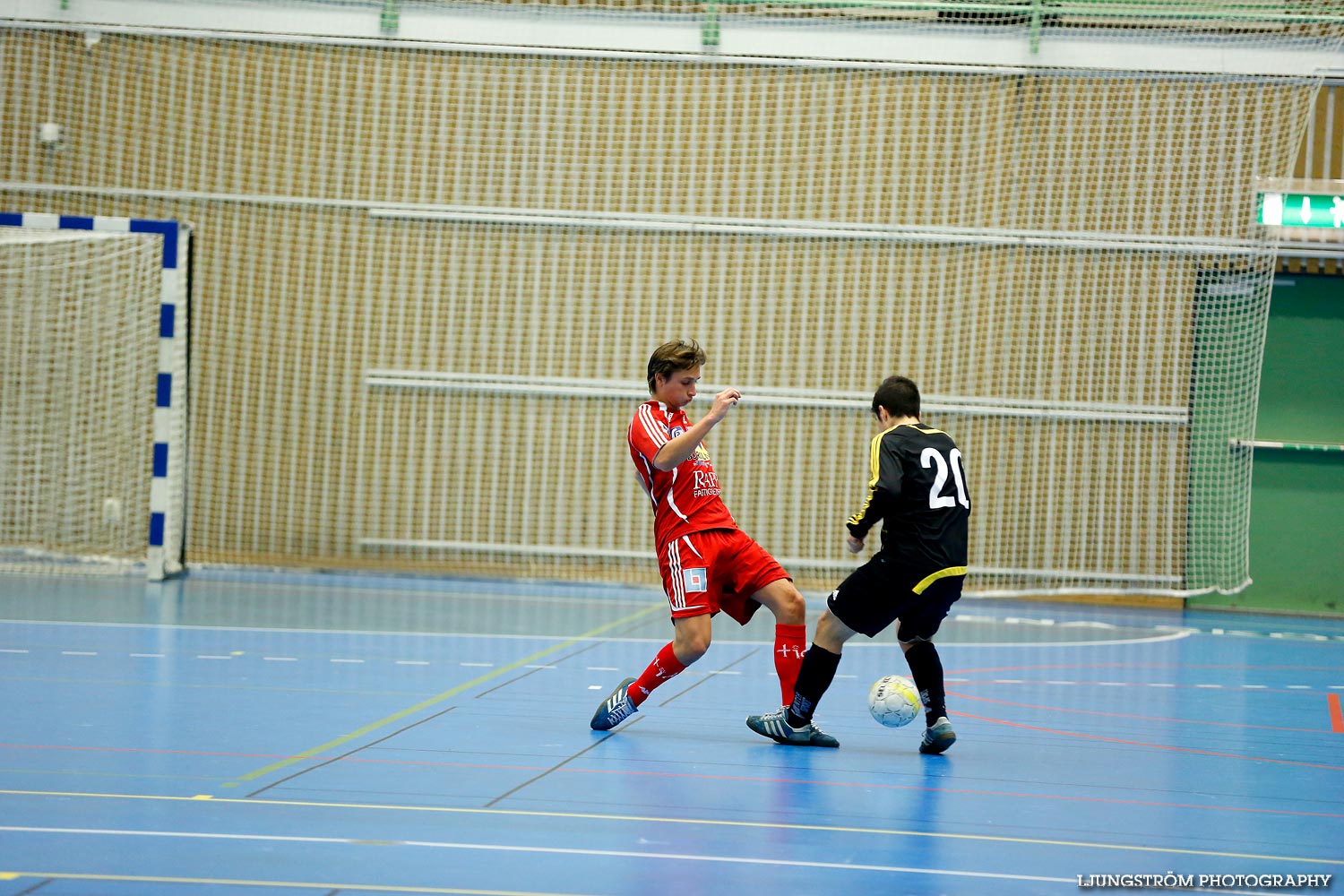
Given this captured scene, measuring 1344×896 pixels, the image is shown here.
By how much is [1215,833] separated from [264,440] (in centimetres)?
1072

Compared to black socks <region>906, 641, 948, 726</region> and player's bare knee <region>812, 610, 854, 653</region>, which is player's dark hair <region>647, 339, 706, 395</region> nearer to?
player's bare knee <region>812, 610, 854, 653</region>

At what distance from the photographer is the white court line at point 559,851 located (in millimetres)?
3779

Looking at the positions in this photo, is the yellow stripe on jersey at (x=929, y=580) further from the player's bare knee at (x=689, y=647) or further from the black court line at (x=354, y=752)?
the black court line at (x=354, y=752)

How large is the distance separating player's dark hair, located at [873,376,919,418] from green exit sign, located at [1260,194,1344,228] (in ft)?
26.6

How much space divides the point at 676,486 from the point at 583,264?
7666 millimetres

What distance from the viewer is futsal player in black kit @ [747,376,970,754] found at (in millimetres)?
5398

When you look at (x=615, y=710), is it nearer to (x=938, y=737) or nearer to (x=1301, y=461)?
(x=938, y=737)

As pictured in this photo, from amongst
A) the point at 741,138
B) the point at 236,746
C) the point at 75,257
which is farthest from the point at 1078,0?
the point at 236,746

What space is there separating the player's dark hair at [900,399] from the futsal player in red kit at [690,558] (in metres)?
0.66

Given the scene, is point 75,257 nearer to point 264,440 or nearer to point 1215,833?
point 264,440

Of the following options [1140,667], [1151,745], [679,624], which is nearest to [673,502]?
[679,624]

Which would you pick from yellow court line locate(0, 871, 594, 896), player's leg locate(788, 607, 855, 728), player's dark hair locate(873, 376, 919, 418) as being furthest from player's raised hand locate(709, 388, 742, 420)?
yellow court line locate(0, 871, 594, 896)

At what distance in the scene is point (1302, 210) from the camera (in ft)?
39.8

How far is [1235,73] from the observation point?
1245 cm
